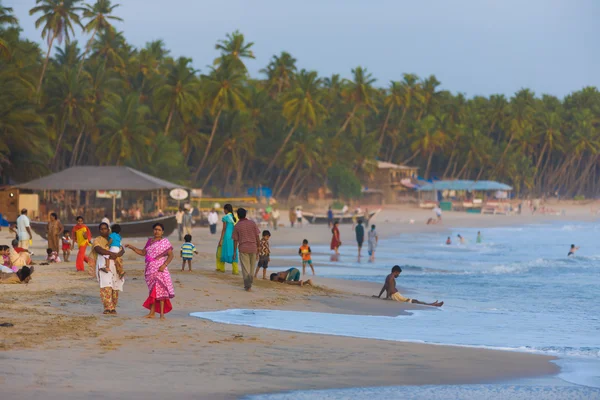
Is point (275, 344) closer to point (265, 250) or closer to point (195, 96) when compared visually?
point (265, 250)

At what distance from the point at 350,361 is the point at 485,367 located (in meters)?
1.47

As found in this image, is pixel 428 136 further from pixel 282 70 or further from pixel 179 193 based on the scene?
pixel 179 193

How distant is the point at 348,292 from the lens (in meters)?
18.5

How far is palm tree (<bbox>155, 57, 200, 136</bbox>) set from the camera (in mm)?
67000

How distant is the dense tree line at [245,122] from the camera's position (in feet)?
193

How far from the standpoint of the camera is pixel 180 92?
67.0 metres

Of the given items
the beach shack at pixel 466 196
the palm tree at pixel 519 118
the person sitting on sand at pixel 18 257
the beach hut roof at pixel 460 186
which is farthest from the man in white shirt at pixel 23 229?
the palm tree at pixel 519 118

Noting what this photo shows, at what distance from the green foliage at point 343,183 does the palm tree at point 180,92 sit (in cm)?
2120

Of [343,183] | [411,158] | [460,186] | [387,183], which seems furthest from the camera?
[411,158]

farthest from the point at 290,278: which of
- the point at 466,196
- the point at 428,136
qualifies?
the point at 428,136

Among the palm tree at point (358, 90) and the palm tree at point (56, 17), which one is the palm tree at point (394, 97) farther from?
the palm tree at point (56, 17)

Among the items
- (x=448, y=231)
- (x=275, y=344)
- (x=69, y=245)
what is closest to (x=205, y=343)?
(x=275, y=344)

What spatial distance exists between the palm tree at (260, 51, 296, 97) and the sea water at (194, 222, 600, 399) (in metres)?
53.3

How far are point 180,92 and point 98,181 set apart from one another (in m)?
28.7
